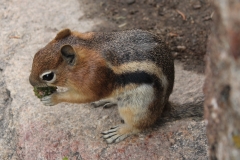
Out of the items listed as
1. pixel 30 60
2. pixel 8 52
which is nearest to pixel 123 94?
pixel 30 60

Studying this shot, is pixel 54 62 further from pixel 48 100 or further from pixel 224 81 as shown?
pixel 224 81

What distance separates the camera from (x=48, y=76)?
3428 millimetres

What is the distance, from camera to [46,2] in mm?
5809

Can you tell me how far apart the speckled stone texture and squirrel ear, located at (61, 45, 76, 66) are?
146 cm

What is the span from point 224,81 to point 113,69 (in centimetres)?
172

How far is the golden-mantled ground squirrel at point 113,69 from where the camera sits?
3434mm

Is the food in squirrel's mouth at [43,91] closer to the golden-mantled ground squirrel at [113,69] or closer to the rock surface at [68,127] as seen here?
the golden-mantled ground squirrel at [113,69]

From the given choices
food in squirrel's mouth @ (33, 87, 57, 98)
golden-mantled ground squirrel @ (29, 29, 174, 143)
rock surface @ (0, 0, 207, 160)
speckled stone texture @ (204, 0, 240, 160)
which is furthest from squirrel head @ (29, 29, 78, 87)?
speckled stone texture @ (204, 0, 240, 160)

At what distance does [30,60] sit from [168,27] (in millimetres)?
1950

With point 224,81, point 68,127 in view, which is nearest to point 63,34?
point 68,127

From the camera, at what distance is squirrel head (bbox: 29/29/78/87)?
3.34 meters

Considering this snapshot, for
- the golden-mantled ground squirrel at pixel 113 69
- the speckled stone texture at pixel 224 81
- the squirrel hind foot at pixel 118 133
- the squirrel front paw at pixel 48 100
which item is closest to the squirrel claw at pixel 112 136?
the squirrel hind foot at pixel 118 133

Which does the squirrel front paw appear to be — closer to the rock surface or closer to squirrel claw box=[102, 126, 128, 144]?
the rock surface

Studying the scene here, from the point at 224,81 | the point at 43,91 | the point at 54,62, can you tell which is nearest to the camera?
the point at 224,81
